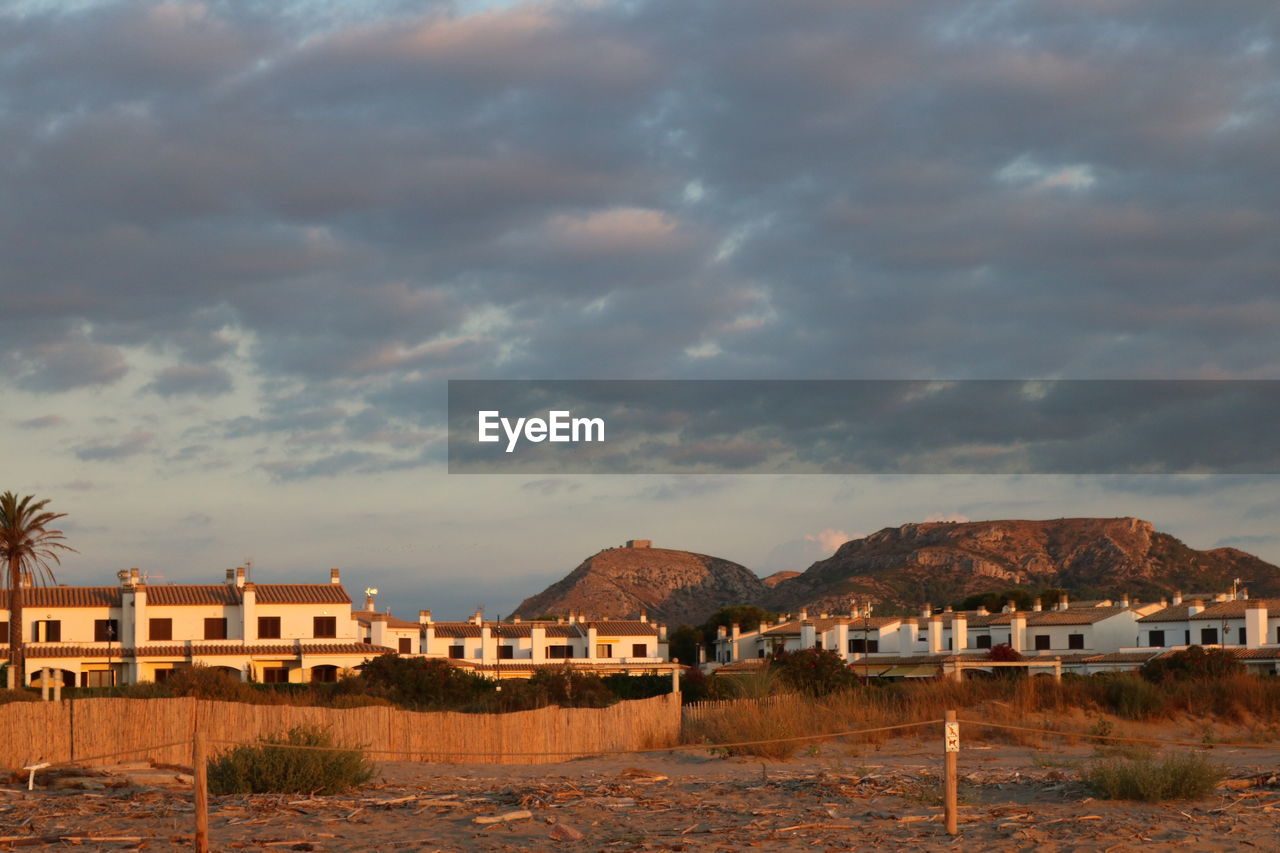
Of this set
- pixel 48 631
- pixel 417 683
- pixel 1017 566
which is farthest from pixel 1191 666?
pixel 1017 566

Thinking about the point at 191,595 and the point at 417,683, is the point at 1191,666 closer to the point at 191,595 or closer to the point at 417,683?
the point at 417,683

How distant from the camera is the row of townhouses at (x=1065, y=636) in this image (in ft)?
225

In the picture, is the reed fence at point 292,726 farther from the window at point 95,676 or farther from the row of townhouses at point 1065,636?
the window at point 95,676

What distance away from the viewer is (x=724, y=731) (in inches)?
1156

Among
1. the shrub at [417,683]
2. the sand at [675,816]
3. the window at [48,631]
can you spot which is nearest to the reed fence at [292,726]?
the sand at [675,816]

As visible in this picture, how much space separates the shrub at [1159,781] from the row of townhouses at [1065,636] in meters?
48.6

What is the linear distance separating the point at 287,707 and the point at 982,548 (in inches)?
5114

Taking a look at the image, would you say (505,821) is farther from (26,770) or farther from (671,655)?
(671,655)

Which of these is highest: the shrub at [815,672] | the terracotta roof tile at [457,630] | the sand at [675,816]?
the sand at [675,816]

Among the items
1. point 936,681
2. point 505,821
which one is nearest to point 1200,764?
point 505,821

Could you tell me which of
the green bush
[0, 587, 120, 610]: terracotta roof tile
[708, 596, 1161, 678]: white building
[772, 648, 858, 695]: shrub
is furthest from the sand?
[708, 596, 1161, 678]: white building

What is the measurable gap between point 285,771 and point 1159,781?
1010 cm

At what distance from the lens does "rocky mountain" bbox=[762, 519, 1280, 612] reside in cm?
13088

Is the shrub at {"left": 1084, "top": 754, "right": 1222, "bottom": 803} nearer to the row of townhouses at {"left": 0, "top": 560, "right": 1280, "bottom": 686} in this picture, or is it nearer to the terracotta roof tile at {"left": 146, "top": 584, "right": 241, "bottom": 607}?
the row of townhouses at {"left": 0, "top": 560, "right": 1280, "bottom": 686}
